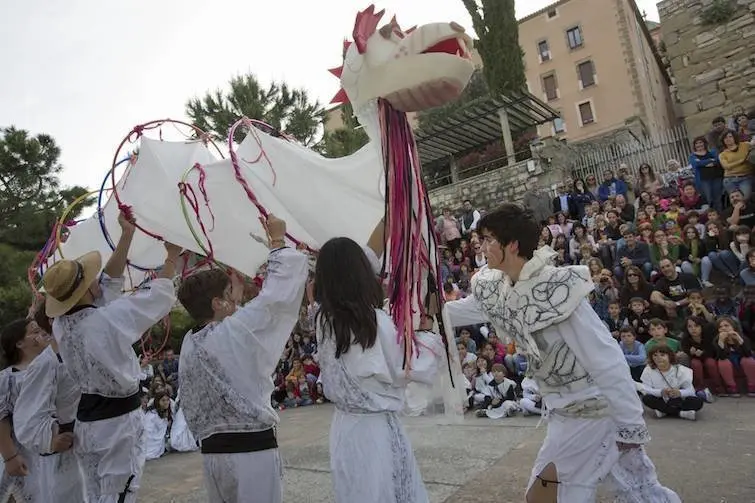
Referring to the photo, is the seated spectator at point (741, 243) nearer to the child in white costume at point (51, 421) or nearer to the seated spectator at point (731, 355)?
the seated spectator at point (731, 355)

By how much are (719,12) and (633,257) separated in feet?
27.4

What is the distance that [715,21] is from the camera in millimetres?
12227

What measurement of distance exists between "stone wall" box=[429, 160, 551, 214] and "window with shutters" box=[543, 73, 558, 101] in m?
17.0

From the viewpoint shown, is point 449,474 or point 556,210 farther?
point 556,210

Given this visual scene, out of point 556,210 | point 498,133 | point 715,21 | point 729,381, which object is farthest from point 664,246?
point 498,133

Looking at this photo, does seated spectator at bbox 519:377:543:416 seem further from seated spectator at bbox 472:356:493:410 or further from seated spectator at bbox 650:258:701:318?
seated spectator at bbox 650:258:701:318

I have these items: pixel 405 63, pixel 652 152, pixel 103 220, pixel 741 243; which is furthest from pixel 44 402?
pixel 652 152

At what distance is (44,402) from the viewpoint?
274 cm

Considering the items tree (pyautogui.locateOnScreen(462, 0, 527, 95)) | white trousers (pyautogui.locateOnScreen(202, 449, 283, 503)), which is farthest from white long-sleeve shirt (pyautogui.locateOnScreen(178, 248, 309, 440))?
tree (pyautogui.locateOnScreen(462, 0, 527, 95))

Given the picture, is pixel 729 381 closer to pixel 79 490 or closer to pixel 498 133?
pixel 79 490

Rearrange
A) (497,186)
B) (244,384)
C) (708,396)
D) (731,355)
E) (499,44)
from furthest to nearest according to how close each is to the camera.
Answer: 1. (499,44)
2. (497,186)
3. (731,355)
4. (708,396)
5. (244,384)

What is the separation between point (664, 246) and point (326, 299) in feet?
21.4

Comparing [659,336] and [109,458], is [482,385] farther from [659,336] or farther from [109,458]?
[109,458]

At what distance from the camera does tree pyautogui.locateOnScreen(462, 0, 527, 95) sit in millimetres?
16875
